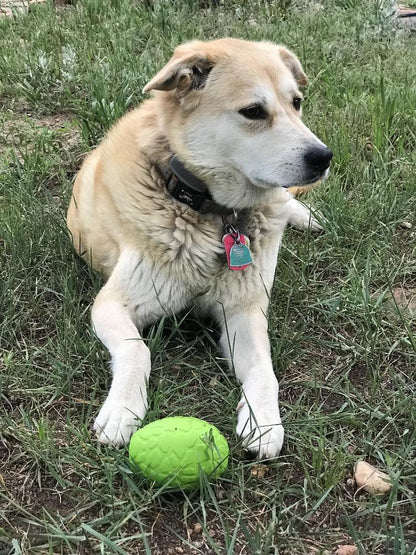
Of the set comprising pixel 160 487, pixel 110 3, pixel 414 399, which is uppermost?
pixel 110 3

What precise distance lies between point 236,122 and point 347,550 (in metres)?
1.61

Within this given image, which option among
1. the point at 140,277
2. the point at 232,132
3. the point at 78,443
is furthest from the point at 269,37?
the point at 78,443

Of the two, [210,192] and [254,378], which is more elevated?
[210,192]

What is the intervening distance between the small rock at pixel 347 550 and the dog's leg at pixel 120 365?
0.71m

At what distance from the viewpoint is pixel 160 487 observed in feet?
5.85

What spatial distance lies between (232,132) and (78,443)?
1332 mm

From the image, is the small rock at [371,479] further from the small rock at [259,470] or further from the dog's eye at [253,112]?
the dog's eye at [253,112]

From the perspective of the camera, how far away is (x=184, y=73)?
248 cm

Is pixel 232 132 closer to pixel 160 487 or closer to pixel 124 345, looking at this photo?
pixel 124 345

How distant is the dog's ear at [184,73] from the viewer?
2.44 meters

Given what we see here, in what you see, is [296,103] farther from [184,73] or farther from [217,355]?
[217,355]

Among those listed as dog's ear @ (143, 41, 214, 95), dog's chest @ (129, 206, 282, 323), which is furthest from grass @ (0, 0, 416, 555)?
dog's ear @ (143, 41, 214, 95)

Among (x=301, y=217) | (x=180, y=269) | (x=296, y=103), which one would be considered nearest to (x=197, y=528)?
(x=180, y=269)

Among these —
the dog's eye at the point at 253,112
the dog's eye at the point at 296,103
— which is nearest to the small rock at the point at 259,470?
the dog's eye at the point at 253,112
